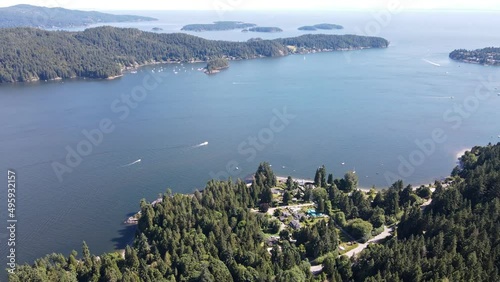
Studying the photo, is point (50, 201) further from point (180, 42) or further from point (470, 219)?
point (180, 42)

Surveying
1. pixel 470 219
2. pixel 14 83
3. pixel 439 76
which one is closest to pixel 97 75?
pixel 14 83

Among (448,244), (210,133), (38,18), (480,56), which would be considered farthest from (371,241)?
(38,18)

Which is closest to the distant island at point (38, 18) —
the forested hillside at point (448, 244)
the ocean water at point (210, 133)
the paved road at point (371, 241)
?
the ocean water at point (210, 133)

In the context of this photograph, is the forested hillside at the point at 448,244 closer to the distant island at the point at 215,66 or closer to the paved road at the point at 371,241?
the paved road at the point at 371,241

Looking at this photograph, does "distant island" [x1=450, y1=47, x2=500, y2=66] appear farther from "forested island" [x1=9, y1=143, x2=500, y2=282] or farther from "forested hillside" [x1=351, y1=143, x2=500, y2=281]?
"forested hillside" [x1=351, y1=143, x2=500, y2=281]

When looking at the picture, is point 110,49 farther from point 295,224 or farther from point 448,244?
point 448,244
